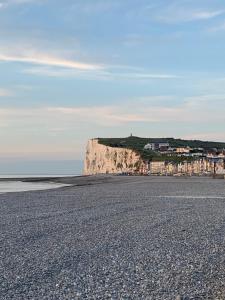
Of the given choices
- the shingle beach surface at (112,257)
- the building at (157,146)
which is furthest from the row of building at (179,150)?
the shingle beach surface at (112,257)

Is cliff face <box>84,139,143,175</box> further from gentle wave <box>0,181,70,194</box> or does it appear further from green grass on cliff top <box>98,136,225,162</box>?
gentle wave <box>0,181,70,194</box>

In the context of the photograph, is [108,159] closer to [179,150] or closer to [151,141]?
[179,150]

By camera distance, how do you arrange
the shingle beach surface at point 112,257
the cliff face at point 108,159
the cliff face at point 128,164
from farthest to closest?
the cliff face at point 108,159, the cliff face at point 128,164, the shingle beach surface at point 112,257

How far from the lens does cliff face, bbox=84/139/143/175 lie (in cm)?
12475

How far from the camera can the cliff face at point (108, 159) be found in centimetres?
12475

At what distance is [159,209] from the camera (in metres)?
21.2

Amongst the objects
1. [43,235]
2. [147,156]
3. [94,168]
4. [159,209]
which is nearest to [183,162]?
[147,156]

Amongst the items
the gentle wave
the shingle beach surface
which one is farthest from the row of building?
the shingle beach surface

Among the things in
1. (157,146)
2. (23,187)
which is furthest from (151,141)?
(23,187)

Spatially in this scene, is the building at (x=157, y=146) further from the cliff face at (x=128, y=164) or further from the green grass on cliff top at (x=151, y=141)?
the cliff face at (x=128, y=164)

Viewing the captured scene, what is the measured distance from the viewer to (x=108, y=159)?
430ft

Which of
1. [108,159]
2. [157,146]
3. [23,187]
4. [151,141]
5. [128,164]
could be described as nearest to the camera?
[23,187]

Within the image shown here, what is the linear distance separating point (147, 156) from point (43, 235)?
10974 centimetres

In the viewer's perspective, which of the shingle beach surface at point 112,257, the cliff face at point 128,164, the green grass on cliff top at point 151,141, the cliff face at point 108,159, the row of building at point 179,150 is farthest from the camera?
the green grass on cliff top at point 151,141
